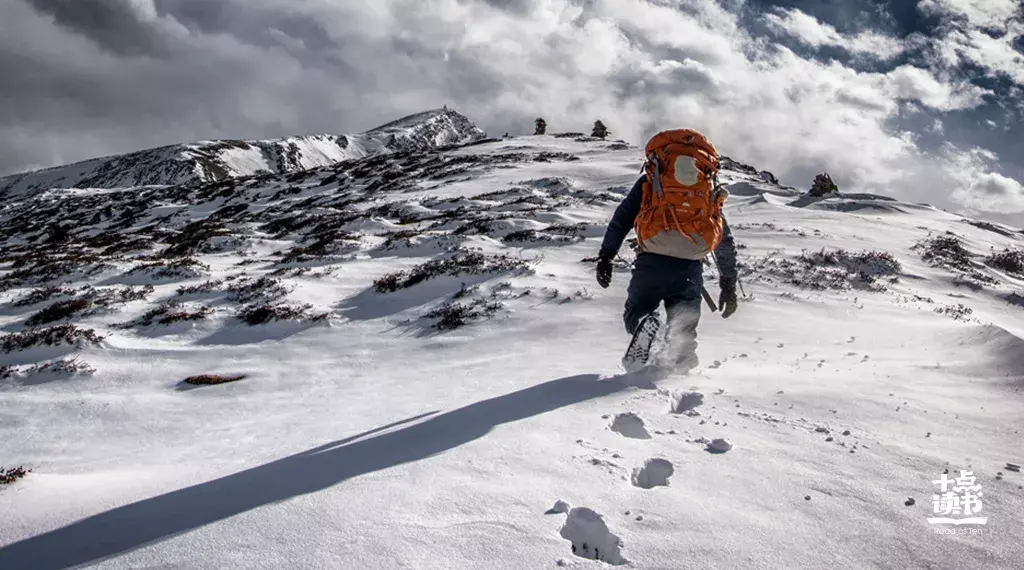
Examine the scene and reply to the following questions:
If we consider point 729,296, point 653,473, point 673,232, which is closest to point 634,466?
point 653,473

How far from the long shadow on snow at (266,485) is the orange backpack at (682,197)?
4.95 ft

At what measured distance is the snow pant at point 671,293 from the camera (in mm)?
5367

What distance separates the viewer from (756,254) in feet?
41.8

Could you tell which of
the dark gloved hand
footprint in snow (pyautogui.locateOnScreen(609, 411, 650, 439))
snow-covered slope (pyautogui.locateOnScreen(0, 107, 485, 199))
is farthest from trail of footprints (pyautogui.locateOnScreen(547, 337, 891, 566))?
snow-covered slope (pyautogui.locateOnScreen(0, 107, 485, 199))

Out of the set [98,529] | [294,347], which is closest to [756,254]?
[294,347]

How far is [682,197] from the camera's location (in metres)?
5.09

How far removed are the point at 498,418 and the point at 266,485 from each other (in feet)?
5.87

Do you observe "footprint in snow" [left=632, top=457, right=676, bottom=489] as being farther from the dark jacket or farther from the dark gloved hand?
the dark gloved hand

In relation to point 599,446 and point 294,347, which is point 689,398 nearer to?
point 599,446

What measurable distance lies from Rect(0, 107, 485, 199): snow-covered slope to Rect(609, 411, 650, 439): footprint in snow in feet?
461

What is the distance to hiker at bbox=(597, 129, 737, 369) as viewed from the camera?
5.11 meters

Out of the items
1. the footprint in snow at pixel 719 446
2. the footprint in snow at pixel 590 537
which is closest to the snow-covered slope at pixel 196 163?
the footprint in snow at pixel 719 446

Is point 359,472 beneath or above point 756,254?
beneath

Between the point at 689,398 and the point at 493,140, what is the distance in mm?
61862
